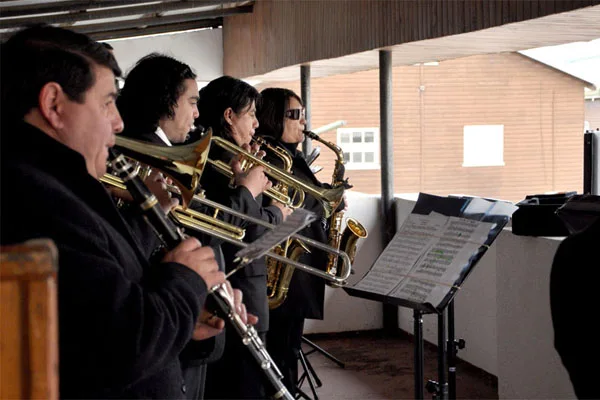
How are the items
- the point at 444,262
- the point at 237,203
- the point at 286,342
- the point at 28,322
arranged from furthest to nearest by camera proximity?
1. the point at 286,342
2. the point at 237,203
3. the point at 444,262
4. the point at 28,322

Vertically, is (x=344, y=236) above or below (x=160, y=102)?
below

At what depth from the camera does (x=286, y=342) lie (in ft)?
14.7

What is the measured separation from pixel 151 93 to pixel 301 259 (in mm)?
1860

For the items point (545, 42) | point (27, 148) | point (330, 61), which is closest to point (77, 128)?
point (27, 148)

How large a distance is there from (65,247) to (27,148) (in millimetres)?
218

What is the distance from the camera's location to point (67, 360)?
5.45 feet

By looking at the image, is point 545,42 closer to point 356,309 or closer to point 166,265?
point 356,309

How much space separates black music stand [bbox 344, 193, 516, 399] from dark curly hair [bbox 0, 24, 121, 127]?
1503 mm

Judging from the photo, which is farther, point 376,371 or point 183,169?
point 376,371

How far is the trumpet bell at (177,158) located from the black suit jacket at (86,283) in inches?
21.6

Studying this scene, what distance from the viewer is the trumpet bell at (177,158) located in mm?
2316

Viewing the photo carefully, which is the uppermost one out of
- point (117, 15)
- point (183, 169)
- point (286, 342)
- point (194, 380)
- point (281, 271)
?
point (117, 15)

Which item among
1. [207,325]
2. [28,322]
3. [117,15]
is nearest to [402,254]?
[207,325]

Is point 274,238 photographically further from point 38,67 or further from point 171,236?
point 38,67
